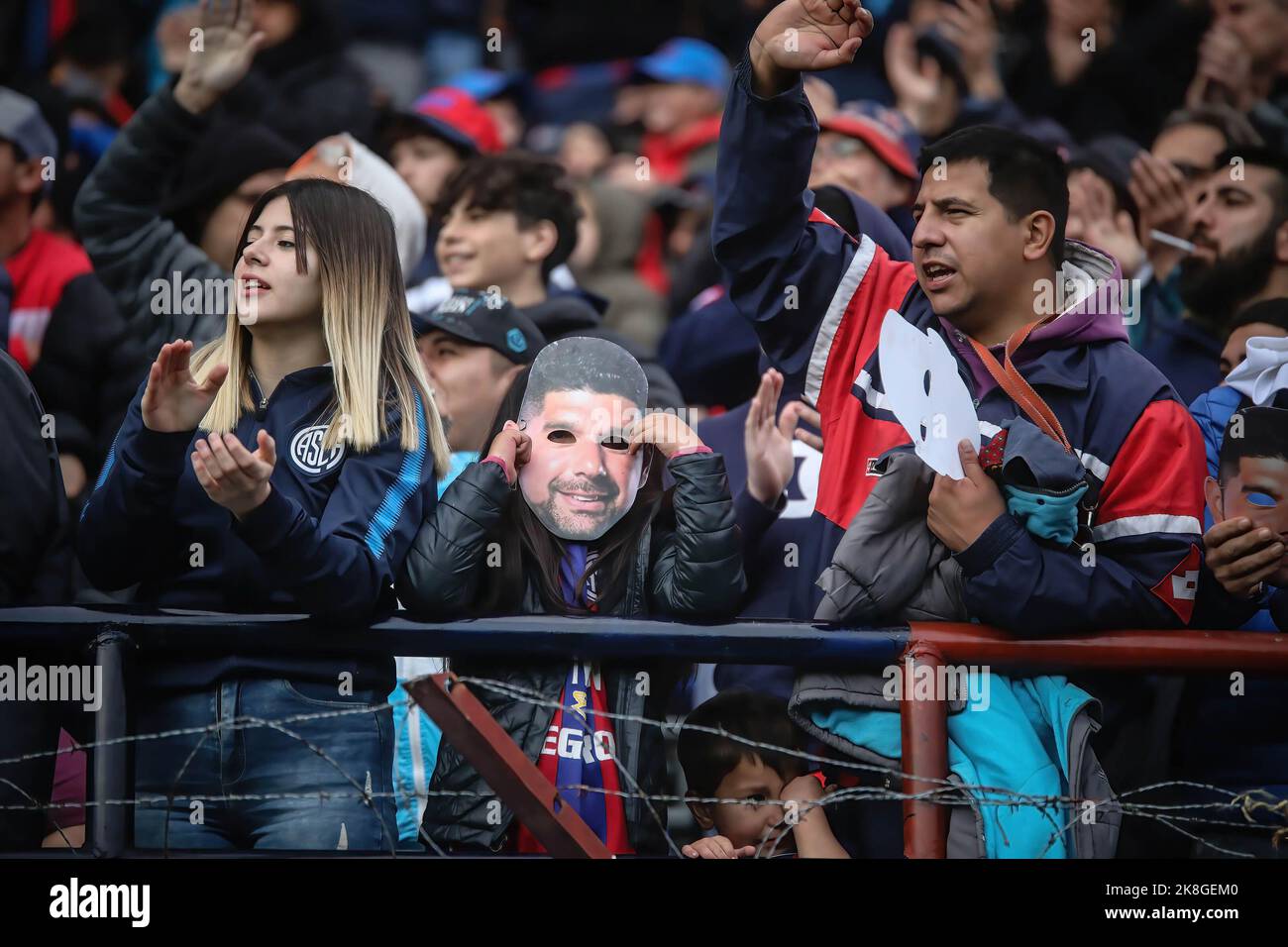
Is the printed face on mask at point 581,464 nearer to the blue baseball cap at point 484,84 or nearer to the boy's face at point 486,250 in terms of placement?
the boy's face at point 486,250

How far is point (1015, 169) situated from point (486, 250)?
2.02m

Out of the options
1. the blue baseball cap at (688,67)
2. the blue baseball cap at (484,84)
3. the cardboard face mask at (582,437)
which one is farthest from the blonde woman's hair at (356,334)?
the blue baseball cap at (688,67)

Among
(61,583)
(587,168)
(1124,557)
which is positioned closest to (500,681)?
(61,583)

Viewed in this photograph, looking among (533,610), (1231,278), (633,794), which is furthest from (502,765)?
(1231,278)

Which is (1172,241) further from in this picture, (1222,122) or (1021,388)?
(1021,388)

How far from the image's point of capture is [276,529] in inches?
150

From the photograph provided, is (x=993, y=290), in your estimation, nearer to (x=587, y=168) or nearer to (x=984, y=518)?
(x=984, y=518)

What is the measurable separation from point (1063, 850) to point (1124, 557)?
679mm

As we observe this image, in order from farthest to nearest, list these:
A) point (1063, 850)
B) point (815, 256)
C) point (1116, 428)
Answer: point (815, 256), point (1116, 428), point (1063, 850)

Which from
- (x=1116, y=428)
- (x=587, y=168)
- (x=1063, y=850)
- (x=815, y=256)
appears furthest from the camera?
(x=587, y=168)

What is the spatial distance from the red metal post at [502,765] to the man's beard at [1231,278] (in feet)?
9.87

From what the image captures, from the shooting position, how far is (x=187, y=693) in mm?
4043

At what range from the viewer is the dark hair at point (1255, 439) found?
14.5 feet

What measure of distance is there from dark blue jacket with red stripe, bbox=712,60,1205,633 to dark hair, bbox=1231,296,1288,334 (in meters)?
0.78
